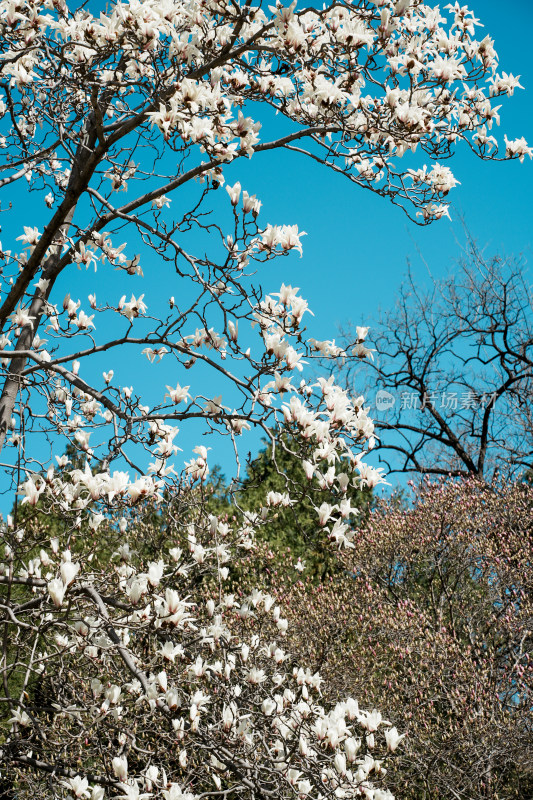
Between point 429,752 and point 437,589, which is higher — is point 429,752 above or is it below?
below

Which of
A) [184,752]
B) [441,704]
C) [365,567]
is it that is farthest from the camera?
[365,567]

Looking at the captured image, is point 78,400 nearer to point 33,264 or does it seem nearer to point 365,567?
point 33,264

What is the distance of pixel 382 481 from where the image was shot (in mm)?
2908

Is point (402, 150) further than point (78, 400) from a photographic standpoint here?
No

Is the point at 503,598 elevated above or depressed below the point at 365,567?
below

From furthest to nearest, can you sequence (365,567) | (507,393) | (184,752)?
(507,393) < (365,567) < (184,752)

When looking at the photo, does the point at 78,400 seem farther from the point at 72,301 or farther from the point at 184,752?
the point at 184,752

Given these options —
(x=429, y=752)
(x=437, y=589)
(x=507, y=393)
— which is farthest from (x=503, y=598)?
(x=507, y=393)

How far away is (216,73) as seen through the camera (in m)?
3.23

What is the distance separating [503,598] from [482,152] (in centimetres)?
498

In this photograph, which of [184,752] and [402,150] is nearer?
[184,752]

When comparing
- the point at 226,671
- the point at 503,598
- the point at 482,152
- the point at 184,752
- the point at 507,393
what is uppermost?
the point at 507,393

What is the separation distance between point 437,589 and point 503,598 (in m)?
1.01

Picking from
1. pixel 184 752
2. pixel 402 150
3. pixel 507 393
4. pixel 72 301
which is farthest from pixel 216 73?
pixel 507 393
